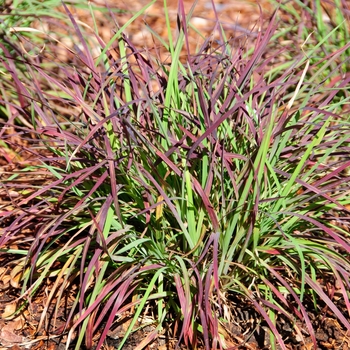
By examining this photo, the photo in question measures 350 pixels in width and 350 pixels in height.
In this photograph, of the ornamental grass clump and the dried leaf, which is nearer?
the ornamental grass clump

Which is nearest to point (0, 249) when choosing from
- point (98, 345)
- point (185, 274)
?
point (98, 345)

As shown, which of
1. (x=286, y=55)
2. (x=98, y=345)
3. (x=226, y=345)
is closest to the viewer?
(x=98, y=345)

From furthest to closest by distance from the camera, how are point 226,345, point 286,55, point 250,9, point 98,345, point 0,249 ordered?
point 250,9, point 286,55, point 0,249, point 226,345, point 98,345

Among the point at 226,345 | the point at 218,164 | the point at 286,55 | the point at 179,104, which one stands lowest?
the point at 226,345

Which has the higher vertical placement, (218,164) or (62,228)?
(218,164)

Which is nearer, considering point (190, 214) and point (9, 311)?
point (190, 214)

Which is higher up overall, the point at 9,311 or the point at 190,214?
the point at 190,214

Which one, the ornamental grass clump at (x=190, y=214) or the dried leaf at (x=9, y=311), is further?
the dried leaf at (x=9, y=311)

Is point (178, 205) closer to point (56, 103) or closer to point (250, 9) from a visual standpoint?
point (56, 103)

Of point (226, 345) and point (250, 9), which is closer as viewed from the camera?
point (226, 345)

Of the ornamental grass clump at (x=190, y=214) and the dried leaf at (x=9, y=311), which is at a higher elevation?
the ornamental grass clump at (x=190, y=214)

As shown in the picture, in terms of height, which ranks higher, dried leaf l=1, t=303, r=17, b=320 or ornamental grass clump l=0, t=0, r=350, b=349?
ornamental grass clump l=0, t=0, r=350, b=349
